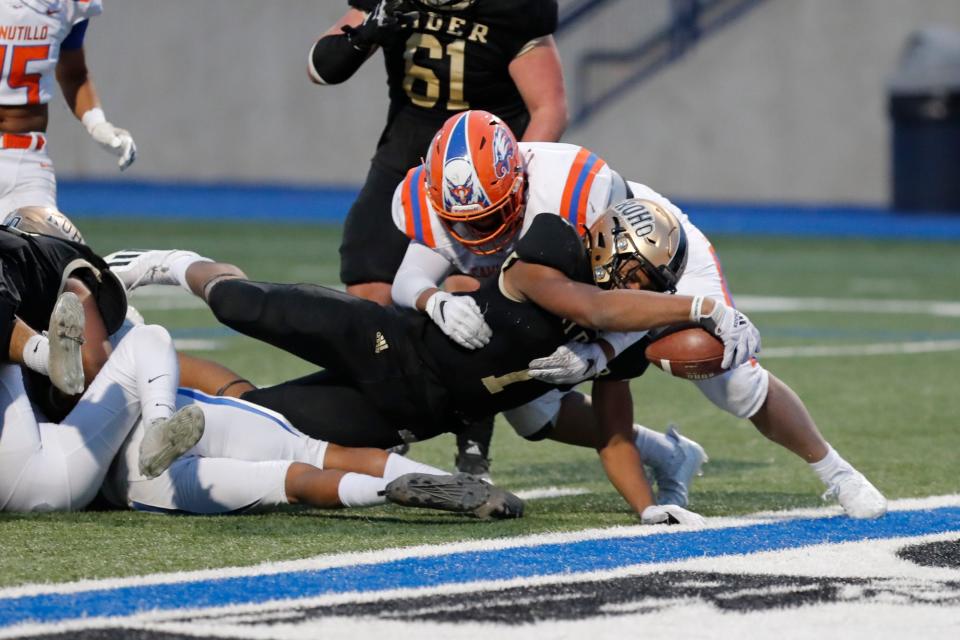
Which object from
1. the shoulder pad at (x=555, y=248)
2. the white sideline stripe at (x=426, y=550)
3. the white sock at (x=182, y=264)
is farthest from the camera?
the white sock at (x=182, y=264)

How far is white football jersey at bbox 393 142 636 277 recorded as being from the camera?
455cm

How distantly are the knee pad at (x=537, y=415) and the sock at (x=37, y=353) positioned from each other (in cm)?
125

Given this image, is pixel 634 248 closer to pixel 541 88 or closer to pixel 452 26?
pixel 541 88

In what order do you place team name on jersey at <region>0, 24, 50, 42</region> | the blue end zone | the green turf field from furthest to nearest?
the blue end zone, team name on jersey at <region>0, 24, 50, 42</region>, the green turf field

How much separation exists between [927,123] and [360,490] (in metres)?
15.4

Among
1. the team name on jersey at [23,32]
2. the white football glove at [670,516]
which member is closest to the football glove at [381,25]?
the team name on jersey at [23,32]

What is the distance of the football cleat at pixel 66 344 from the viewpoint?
4.20 m

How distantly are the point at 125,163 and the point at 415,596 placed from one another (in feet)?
10.1

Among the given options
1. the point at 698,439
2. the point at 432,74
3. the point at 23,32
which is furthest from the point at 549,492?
the point at 23,32

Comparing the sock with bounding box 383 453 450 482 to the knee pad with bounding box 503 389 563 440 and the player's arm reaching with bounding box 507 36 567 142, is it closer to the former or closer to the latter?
the knee pad with bounding box 503 389 563 440

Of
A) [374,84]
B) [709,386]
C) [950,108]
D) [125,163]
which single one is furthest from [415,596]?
[374,84]

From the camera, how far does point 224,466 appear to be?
14.6ft

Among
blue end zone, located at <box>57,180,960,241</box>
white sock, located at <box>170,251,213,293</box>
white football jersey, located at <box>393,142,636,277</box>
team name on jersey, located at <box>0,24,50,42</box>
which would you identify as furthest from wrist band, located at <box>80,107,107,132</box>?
blue end zone, located at <box>57,180,960,241</box>

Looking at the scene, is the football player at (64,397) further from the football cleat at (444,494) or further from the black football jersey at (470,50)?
the black football jersey at (470,50)
